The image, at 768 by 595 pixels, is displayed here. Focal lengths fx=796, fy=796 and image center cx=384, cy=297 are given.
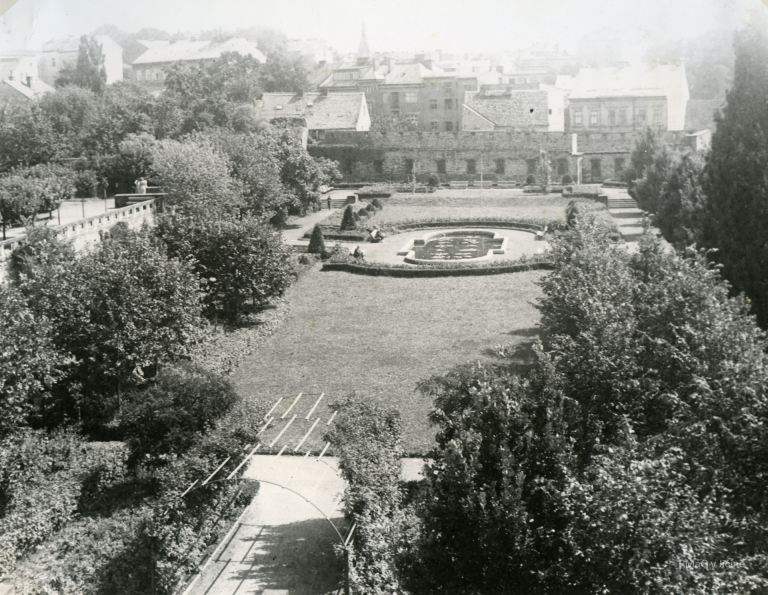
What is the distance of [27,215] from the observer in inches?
1190

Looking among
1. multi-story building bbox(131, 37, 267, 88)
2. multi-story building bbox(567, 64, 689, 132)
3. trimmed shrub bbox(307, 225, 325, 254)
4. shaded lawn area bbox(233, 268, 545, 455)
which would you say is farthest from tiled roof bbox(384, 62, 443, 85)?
shaded lawn area bbox(233, 268, 545, 455)

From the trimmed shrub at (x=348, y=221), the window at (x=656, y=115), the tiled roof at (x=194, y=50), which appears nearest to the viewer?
the trimmed shrub at (x=348, y=221)

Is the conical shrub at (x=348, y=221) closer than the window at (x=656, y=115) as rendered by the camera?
Yes

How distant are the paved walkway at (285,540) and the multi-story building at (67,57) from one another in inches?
2783

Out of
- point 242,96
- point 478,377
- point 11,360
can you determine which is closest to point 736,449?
point 478,377

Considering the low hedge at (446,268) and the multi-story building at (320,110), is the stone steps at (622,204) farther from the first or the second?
the multi-story building at (320,110)

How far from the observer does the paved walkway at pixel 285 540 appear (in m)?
12.8

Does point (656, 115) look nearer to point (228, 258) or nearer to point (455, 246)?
point (455, 246)

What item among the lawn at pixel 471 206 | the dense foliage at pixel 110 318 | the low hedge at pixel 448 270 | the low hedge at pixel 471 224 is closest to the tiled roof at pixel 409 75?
the lawn at pixel 471 206

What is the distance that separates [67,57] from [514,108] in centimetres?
4773

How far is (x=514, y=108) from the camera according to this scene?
60.9 m

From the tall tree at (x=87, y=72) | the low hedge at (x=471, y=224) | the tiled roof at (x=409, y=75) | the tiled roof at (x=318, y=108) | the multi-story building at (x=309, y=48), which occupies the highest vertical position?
the multi-story building at (x=309, y=48)

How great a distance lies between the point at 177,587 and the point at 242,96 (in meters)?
56.4

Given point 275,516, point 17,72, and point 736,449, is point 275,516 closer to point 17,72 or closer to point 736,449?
point 736,449
